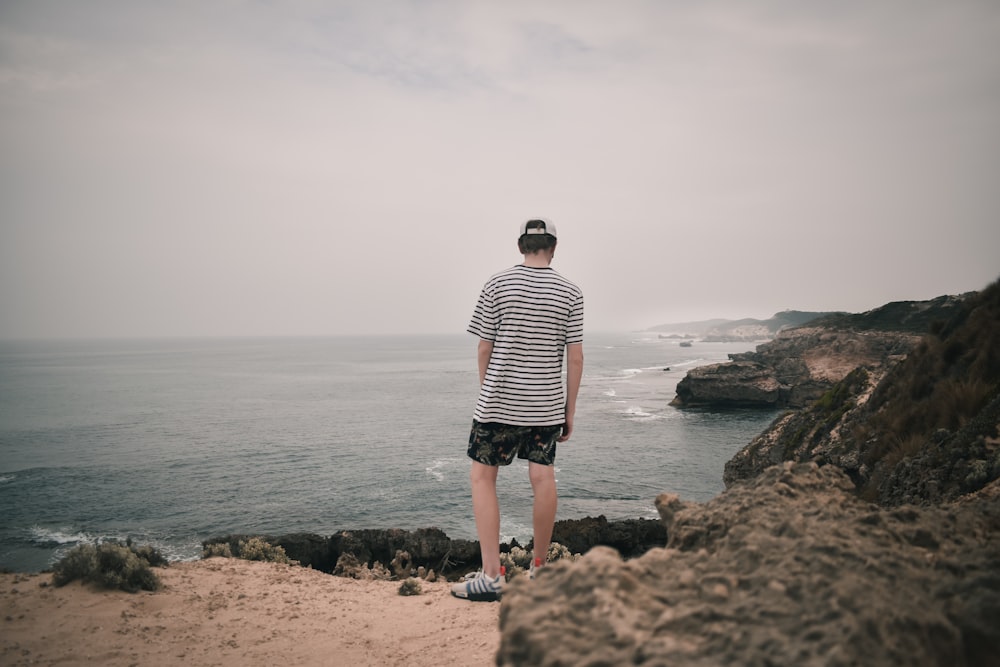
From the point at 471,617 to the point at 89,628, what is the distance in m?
3.29

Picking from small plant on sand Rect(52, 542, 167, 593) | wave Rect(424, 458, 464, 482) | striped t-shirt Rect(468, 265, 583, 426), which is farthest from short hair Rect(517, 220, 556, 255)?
wave Rect(424, 458, 464, 482)

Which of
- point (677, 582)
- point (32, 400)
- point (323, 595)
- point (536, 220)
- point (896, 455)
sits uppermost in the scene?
point (536, 220)

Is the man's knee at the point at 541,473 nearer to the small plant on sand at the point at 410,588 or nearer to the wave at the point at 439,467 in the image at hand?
the small plant on sand at the point at 410,588

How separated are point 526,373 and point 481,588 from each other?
216 centimetres

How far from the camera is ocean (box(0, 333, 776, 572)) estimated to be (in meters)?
24.3

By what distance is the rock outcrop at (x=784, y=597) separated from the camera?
1.72 meters

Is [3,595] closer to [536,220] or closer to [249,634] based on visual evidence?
[249,634]

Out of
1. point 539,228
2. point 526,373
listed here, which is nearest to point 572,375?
point 526,373

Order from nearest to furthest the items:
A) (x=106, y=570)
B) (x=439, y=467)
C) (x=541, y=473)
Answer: (x=541, y=473)
(x=106, y=570)
(x=439, y=467)

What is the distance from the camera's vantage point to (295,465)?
1394 inches

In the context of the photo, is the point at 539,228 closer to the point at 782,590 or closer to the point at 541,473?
the point at 541,473

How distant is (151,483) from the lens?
31.3 m

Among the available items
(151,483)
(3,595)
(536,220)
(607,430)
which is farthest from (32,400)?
(536,220)

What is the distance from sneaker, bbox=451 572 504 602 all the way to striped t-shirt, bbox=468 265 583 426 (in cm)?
156
